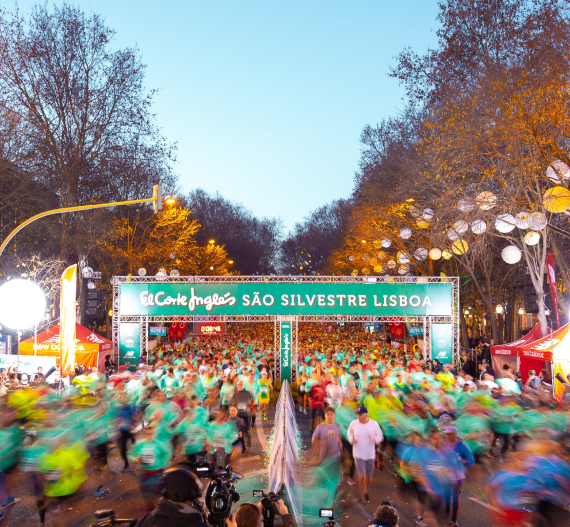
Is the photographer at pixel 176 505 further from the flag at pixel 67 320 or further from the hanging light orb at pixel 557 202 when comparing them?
the flag at pixel 67 320

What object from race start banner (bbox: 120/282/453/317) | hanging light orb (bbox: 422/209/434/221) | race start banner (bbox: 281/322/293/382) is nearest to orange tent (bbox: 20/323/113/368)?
race start banner (bbox: 120/282/453/317)

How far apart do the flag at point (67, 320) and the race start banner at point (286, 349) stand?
981cm

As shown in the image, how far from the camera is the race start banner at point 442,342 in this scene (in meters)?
23.4


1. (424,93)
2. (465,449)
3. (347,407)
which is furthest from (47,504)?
(424,93)

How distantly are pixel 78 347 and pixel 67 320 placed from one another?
6.96 metres

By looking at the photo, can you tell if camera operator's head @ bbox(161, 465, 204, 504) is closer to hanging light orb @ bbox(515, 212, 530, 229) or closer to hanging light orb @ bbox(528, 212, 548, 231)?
hanging light orb @ bbox(528, 212, 548, 231)

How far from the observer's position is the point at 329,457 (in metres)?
8.34

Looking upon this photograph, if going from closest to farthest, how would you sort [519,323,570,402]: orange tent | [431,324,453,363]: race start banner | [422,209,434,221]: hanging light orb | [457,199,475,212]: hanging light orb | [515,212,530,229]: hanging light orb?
[515,212,530,229]: hanging light orb
[457,199,475,212]: hanging light orb
[519,323,570,402]: orange tent
[422,209,434,221]: hanging light orb
[431,324,453,363]: race start banner

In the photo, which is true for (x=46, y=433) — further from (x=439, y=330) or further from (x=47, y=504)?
(x=439, y=330)

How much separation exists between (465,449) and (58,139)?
80.4 ft

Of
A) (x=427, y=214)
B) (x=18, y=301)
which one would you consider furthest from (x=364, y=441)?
(x=427, y=214)

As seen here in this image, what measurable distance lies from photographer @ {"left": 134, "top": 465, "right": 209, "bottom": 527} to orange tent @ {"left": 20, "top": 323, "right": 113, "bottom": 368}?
18563 millimetres

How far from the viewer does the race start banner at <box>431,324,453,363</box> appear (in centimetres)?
2338

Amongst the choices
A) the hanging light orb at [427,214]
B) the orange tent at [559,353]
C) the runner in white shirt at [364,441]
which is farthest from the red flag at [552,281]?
the runner in white shirt at [364,441]
